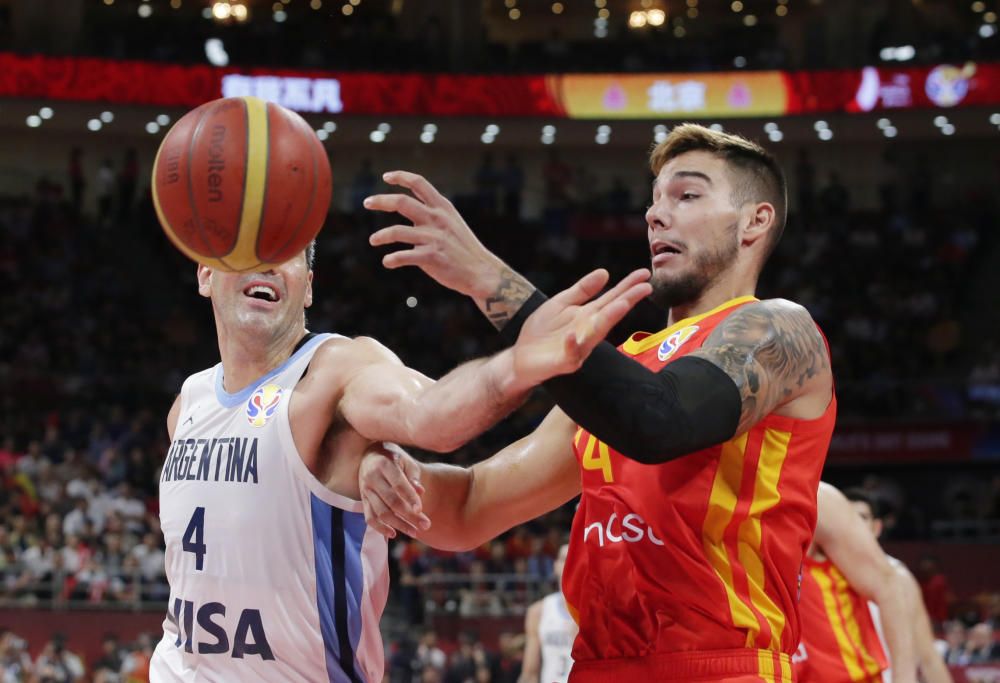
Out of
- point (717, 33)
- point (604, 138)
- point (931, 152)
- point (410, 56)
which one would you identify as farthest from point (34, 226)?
point (931, 152)

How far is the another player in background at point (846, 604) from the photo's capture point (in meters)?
6.30

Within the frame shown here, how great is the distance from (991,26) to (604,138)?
7947 millimetres

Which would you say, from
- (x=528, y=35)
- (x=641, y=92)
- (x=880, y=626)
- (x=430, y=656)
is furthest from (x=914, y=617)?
(x=528, y=35)

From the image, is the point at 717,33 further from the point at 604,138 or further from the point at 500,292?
the point at 500,292

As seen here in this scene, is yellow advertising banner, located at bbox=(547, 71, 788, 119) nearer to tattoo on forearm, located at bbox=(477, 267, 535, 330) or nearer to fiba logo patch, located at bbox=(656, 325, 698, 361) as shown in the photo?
fiba logo patch, located at bbox=(656, 325, 698, 361)

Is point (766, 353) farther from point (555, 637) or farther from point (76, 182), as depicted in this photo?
point (76, 182)

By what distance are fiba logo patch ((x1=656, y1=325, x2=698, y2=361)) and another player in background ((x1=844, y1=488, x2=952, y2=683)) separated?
325 cm

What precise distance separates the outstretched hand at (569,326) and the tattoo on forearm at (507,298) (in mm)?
87

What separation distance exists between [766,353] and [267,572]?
1633 mm

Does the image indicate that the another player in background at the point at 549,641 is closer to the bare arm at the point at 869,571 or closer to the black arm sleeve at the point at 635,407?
the bare arm at the point at 869,571

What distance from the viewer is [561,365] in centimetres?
293

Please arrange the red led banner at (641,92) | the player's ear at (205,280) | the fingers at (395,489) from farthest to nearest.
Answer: the red led banner at (641,92)
the player's ear at (205,280)
the fingers at (395,489)

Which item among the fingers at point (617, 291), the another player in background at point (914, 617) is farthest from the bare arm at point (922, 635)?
the fingers at point (617, 291)

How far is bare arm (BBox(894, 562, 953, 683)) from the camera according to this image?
21.7ft
